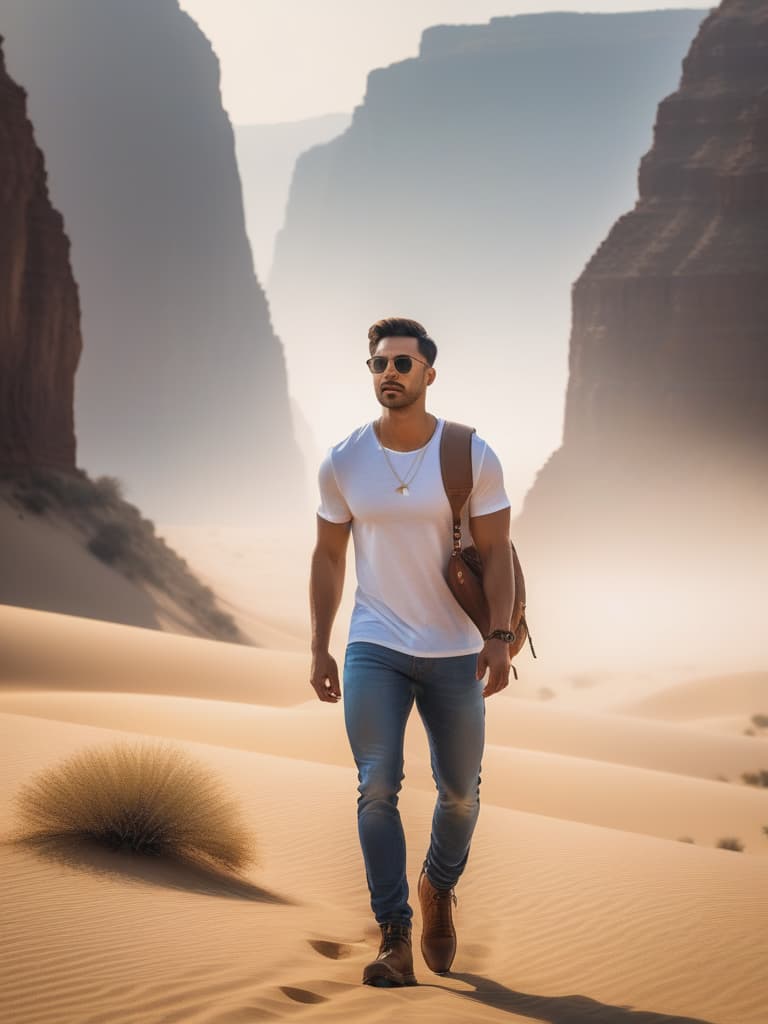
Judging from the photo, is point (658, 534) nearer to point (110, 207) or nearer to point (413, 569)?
point (110, 207)

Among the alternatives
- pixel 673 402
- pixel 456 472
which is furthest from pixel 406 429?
pixel 673 402

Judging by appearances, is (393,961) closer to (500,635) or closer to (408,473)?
(500,635)

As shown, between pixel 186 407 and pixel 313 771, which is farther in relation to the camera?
pixel 186 407

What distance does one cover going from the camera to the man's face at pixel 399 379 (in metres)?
5.06

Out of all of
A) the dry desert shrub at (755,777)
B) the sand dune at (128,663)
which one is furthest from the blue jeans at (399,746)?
the sand dune at (128,663)

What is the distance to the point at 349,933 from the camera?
5.97 meters

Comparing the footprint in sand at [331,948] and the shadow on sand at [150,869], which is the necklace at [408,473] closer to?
the footprint in sand at [331,948]

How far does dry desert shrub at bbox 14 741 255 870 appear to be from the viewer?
655 centimetres

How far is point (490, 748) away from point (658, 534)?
65.5 metres

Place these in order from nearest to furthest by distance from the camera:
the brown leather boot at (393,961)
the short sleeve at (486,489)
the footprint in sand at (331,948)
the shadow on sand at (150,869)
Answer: the brown leather boot at (393,961) < the short sleeve at (486,489) < the footprint in sand at (331,948) < the shadow on sand at (150,869)

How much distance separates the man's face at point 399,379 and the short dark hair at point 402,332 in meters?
0.03

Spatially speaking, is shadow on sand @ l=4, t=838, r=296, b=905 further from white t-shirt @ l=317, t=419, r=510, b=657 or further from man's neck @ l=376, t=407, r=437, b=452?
man's neck @ l=376, t=407, r=437, b=452

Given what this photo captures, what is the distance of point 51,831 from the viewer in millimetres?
6539

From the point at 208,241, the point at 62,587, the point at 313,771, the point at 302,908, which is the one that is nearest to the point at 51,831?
the point at 302,908
